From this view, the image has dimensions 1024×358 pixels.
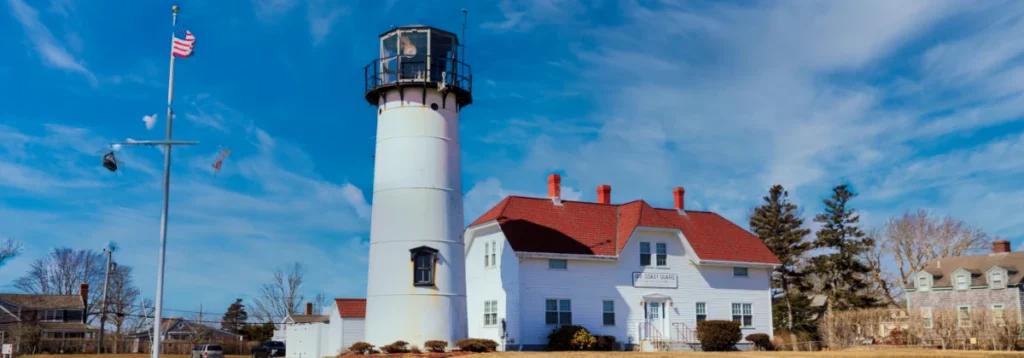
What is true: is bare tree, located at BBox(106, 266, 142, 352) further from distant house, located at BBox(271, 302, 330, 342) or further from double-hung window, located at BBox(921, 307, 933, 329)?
double-hung window, located at BBox(921, 307, 933, 329)

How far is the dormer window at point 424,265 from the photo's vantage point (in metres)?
28.8

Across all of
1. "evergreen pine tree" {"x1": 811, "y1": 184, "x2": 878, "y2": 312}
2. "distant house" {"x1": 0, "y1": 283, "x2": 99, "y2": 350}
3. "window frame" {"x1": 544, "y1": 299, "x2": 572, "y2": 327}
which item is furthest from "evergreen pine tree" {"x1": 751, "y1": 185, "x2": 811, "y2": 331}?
"distant house" {"x1": 0, "y1": 283, "x2": 99, "y2": 350}

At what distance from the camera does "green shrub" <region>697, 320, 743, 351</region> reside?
36.1 meters

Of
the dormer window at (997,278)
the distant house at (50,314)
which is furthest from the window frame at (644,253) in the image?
the distant house at (50,314)

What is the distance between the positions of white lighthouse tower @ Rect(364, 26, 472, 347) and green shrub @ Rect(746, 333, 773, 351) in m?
14.6

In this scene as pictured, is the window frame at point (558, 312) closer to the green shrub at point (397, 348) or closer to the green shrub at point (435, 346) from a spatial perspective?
the green shrub at point (435, 346)

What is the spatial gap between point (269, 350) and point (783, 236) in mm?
30081

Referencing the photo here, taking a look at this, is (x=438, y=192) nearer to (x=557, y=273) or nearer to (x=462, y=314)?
(x=462, y=314)

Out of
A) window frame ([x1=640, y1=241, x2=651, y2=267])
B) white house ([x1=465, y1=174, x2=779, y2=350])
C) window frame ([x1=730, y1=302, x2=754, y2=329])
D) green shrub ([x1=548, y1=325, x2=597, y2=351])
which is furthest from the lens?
window frame ([x1=730, y1=302, x2=754, y2=329])

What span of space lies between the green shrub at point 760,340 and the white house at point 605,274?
73 cm

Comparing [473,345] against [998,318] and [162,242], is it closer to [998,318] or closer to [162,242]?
[162,242]

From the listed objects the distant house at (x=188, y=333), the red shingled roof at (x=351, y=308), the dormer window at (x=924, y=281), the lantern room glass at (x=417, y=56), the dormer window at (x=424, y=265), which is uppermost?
the lantern room glass at (x=417, y=56)

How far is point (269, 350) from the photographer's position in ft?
169

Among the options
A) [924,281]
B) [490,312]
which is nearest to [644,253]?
[490,312]
